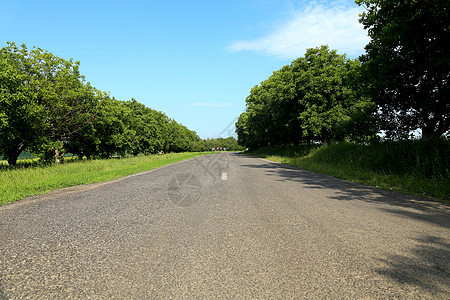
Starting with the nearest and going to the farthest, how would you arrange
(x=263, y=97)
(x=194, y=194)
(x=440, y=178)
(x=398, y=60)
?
(x=194, y=194) < (x=440, y=178) < (x=398, y=60) < (x=263, y=97)

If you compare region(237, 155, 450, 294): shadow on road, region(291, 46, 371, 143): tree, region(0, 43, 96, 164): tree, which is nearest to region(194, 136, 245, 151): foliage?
region(0, 43, 96, 164): tree

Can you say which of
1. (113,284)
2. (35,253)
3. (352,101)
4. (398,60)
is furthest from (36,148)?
(352,101)

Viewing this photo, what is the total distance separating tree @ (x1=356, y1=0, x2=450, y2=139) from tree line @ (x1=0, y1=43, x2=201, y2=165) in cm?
1994

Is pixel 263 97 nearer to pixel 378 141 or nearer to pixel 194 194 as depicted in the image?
pixel 378 141

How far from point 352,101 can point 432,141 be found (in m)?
13.8

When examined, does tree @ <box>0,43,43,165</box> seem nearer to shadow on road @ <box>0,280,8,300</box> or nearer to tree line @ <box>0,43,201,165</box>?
tree line @ <box>0,43,201,165</box>

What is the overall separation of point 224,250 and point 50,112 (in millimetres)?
25521

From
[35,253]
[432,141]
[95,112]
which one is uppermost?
[95,112]

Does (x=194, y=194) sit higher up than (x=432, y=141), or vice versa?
(x=432, y=141)

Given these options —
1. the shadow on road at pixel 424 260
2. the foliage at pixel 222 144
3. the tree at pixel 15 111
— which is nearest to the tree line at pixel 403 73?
the shadow on road at pixel 424 260

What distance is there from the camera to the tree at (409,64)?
9109 mm

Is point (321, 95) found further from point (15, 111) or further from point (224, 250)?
point (15, 111)

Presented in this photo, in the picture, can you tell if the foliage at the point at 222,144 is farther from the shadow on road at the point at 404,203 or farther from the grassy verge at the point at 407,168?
the shadow on road at the point at 404,203

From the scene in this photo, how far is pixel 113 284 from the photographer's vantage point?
7.60ft
